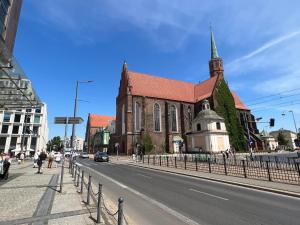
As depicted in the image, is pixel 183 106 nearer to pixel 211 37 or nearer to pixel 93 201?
pixel 211 37

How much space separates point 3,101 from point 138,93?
43.7 metres

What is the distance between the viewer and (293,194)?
31.5ft

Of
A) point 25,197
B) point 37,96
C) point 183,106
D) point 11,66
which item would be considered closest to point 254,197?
point 25,197

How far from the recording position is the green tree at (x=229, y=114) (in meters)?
56.1

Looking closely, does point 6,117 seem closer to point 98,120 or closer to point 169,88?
point 98,120

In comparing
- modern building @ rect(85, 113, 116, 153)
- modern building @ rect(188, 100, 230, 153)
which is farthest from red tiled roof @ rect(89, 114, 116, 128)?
modern building @ rect(188, 100, 230, 153)

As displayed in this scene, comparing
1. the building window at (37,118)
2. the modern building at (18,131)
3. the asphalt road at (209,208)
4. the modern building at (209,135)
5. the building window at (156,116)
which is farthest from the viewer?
the building window at (37,118)

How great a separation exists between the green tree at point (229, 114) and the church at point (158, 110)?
134 cm

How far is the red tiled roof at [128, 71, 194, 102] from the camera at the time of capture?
5941 cm

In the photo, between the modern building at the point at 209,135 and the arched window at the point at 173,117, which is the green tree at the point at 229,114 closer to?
the modern building at the point at 209,135

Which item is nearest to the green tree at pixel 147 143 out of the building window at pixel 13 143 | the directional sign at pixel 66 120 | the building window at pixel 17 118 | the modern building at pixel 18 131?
the modern building at pixel 18 131

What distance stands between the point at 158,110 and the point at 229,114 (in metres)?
18.9

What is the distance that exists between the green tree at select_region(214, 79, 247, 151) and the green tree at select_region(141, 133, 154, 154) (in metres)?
19.7

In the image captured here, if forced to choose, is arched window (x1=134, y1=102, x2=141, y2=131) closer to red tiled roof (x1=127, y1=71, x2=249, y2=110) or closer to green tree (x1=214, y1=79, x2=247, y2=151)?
red tiled roof (x1=127, y1=71, x2=249, y2=110)
